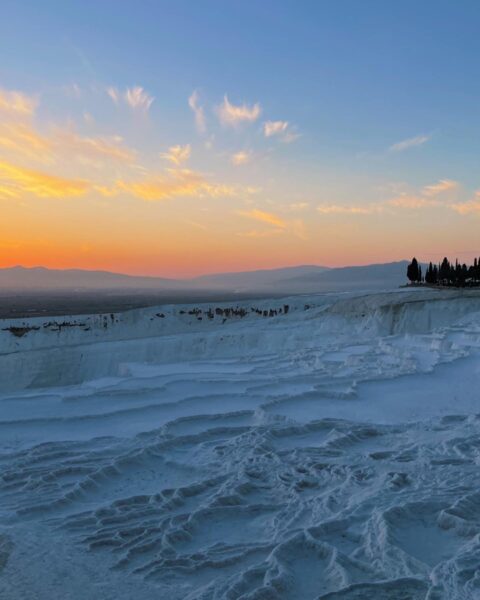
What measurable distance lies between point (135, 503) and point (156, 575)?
157 cm

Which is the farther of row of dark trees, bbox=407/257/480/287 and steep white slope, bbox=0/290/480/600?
row of dark trees, bbox=407/257/480/287

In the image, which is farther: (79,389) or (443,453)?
(79,389)

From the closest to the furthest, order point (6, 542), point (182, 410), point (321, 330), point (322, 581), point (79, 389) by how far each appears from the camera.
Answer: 1. point (322, 581)
2. point (6, 542)
3. point (182, 410)
4. point (79, 389)
5. point (321, 330)

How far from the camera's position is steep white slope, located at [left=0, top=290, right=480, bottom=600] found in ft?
14.0

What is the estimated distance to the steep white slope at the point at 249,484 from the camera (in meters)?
4.26

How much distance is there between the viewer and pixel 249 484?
6.18 metres

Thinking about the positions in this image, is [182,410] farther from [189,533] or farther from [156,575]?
[156,575]

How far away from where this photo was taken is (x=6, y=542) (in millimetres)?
4887

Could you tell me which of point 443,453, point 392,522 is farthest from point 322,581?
point 443,453

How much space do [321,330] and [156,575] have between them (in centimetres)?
2073

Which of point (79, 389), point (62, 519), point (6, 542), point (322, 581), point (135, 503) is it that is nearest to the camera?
point (322, 581)

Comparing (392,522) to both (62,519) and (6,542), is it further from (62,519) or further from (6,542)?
(6,542)

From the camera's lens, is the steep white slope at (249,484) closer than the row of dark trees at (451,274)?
Yes

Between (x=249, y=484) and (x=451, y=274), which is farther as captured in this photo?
(x=451, y=274)
